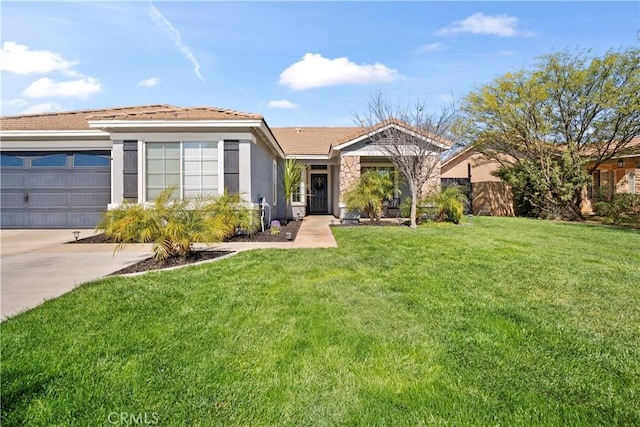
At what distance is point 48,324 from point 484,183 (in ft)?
74.2

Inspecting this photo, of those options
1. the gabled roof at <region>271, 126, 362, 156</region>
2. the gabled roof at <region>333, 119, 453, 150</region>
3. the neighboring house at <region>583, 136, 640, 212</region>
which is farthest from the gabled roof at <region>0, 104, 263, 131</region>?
the neighboring house at <region>583, 136, 640, 212</region>

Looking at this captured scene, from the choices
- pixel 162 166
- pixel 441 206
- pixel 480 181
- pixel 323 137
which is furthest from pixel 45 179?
pixel 480 181

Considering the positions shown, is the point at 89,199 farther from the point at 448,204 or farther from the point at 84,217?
the point at 448,204

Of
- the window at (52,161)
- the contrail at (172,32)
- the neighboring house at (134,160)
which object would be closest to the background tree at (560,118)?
the neighboring house at (134,160)

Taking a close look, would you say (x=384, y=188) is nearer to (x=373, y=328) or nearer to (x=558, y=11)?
(x=558, y=11)

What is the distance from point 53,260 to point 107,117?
532 centimetres

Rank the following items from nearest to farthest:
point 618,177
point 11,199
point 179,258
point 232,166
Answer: point 179,258 → point 232,166 → point 11,199 → point 618,177

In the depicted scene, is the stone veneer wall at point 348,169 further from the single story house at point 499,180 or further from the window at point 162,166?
the single story house at point 499,180

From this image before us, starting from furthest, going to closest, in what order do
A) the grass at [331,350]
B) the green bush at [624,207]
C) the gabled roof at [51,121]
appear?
1. the green bush at [624,207]
2. the gabled roof at [51,121]
3. the grass at [331,350]

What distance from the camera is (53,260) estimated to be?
729cm

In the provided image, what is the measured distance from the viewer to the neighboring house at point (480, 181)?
2155 cm

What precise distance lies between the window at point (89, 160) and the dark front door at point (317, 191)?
1063 cm

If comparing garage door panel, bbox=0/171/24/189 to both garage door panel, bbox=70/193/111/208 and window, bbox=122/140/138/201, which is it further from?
window, bbox=122/140/138/201

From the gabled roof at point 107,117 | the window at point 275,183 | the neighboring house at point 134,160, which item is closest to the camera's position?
the gabled roof at point 107,117
